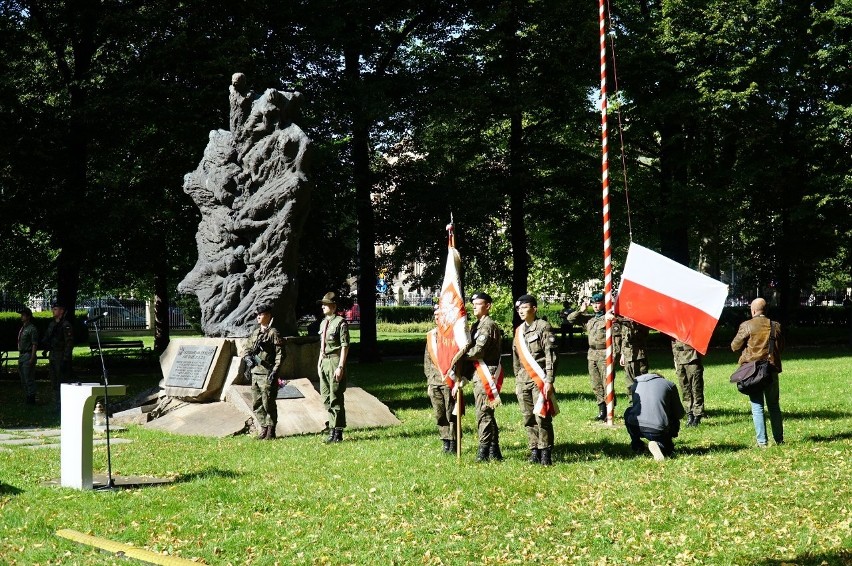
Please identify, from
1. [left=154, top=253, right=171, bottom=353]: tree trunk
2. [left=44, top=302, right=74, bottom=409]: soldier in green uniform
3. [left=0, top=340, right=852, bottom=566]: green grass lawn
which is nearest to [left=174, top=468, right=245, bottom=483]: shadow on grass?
[left=0, top=340, right=852, bottom=566]: green grass lawn

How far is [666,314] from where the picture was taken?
12.4m

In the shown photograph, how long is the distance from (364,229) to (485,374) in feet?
69.5

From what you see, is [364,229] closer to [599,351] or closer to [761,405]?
[599,351]

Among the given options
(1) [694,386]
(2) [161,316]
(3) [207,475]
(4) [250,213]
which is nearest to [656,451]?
(1) [694,386]

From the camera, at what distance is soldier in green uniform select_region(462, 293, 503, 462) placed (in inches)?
452

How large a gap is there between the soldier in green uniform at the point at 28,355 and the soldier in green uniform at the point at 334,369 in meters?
9.12

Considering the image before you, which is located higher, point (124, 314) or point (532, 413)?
point (124, 314)

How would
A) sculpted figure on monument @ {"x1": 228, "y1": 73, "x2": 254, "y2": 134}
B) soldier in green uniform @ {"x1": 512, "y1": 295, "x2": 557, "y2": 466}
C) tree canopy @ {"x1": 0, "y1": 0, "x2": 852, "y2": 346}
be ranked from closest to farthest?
soldier in green uniform @ {"x1": 512, "y1": 295, "x2": 557, "y2": 466} → sculpted figure on monument @ {"x1": 228, "y1": 73, "x2": 254, "y2": 134} → tree canopy @ {"x1": 0, "y1": 0, "x2": 852, "y2": 346}

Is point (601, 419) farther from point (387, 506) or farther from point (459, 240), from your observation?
point (459, 240)

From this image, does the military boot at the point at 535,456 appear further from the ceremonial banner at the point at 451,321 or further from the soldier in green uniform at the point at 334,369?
the soldier in green uniform at the point at 334,369

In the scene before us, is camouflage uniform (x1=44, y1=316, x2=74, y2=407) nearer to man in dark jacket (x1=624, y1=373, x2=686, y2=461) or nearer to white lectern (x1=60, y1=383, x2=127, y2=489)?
white lectern (x1=60, y1=383, x2=127, y2=489)

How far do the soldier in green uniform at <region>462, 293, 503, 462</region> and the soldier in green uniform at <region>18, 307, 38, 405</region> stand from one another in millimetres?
11893

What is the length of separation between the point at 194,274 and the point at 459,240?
60.5 ft

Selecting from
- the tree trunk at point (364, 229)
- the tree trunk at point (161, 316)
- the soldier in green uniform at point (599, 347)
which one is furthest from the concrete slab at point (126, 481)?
the tree trunk at point (161, 316)
